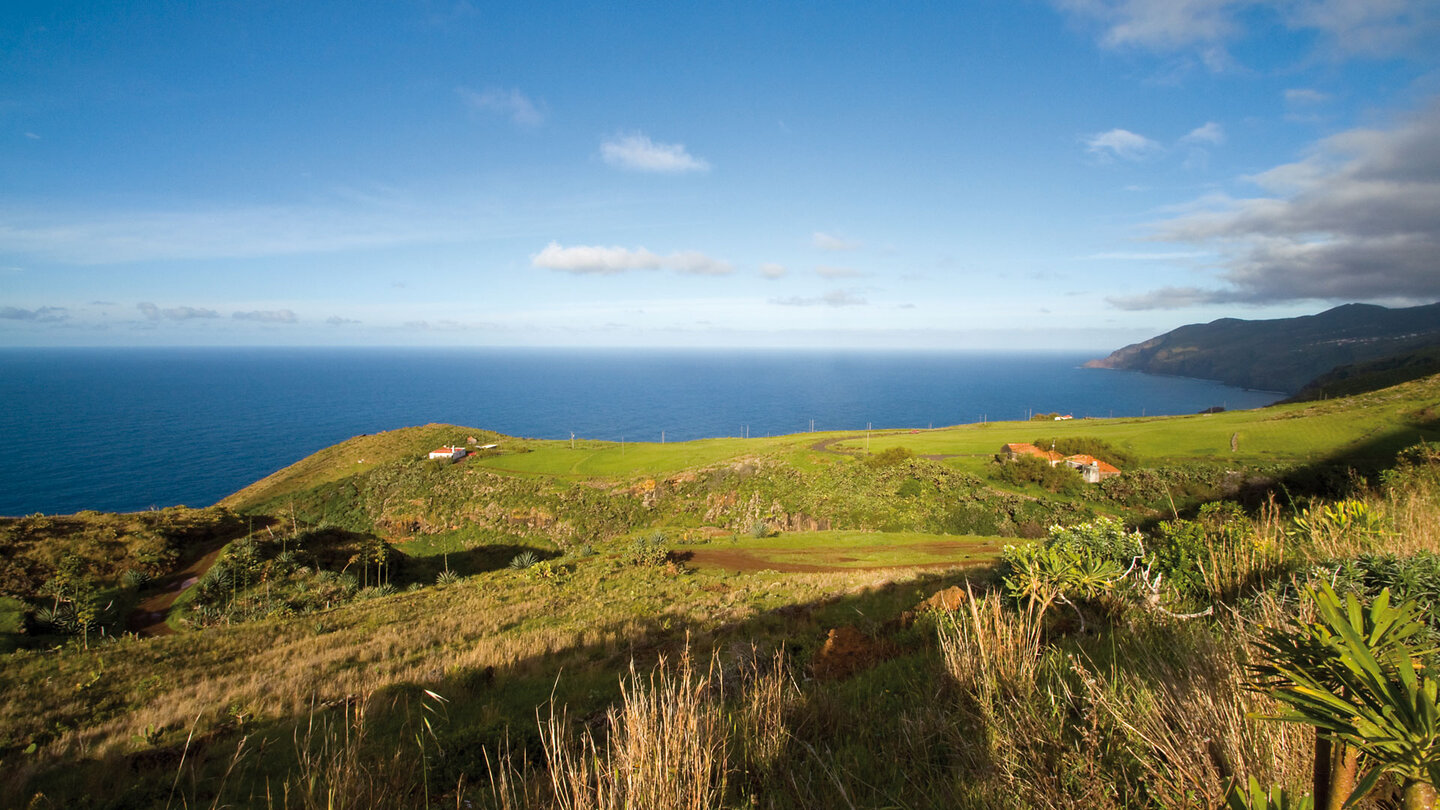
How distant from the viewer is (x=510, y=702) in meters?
7.48

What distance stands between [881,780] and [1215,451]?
54.0 meters

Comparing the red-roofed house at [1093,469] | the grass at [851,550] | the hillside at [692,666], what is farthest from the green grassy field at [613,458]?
the red-roofed house at [1093,469]

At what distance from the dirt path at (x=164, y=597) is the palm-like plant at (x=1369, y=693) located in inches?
776

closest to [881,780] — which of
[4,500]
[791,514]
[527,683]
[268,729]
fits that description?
[527,683]

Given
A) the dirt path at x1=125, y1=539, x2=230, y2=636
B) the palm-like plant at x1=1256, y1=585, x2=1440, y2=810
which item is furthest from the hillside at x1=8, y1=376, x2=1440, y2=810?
the palm-like plant at x1=1256, y1=585, x2=1440, y2=810

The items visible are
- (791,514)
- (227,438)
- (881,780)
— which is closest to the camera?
(881,780)

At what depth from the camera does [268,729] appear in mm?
6465

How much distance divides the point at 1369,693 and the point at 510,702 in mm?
8365

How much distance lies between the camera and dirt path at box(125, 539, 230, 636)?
45.1 feet

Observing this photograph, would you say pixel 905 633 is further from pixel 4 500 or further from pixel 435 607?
pixel 4 500

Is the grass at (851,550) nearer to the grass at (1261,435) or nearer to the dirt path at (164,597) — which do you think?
the dirt path at (164,597)

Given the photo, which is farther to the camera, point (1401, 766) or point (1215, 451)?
point (1215, 451)

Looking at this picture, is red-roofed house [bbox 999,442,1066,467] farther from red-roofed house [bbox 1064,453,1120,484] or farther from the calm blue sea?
the calm blue sea

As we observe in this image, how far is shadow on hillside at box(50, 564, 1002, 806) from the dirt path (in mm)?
10685
